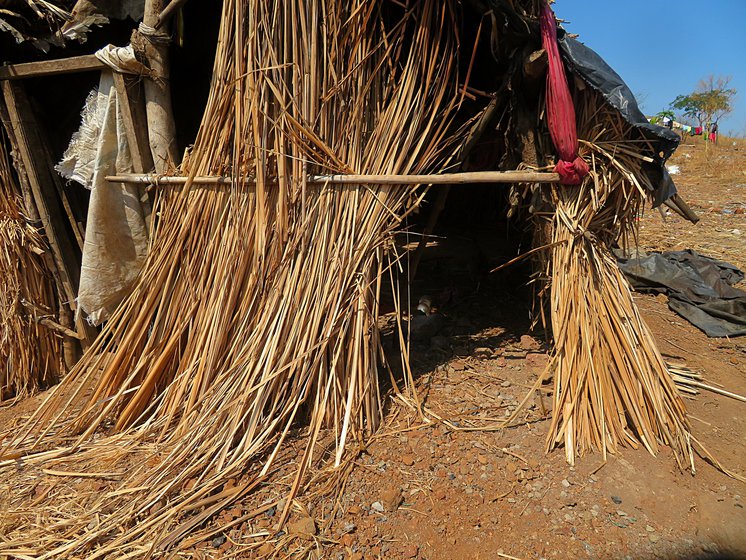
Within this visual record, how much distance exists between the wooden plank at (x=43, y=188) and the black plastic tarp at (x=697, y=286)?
175 inches

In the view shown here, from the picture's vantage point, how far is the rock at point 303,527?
1779 millimetres

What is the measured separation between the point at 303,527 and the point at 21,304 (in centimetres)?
270

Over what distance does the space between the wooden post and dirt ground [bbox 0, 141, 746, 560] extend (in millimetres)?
1798

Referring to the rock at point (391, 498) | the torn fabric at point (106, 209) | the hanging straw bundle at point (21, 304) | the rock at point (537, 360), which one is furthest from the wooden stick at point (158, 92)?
the rock at point (537, 360)

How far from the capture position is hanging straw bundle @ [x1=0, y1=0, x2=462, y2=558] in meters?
2.20

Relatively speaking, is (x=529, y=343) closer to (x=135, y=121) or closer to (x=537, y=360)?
(x=537, y=360)

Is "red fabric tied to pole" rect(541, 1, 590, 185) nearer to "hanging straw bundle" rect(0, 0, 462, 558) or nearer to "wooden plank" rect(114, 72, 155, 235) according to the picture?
"hanging straw bundle" rect(0, 0, 462, 558)

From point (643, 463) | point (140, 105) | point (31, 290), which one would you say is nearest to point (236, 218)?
point (140, 105)

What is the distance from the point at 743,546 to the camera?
1.75 m

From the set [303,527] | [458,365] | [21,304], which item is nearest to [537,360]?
[458,365]

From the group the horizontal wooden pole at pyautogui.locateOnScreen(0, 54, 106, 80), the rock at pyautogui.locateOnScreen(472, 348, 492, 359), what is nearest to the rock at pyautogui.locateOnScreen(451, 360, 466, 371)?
the rock at pyautogui.locateOnScreen(472, 348, 492, 359)

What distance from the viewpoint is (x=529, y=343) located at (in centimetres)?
328

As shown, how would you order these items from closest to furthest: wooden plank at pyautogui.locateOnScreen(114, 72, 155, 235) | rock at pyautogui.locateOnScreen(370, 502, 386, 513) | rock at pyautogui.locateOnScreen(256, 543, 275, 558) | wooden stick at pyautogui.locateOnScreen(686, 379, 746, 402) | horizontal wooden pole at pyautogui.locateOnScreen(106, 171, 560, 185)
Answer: rock at pyautogui.locateOnScreen(256, 543, 275, 558), rock at pyautogui.locateOnScreen(370, 502, 386, 513), horizontal wooden pole at pyautogui.locateOnScreen(106, 171, 560, 185), wooden plank at pyautogui.locateOnScreen(114, 72, 155, 235), wooden stick at pyautogui.locateOnScreen(686, 379, 746, 402)

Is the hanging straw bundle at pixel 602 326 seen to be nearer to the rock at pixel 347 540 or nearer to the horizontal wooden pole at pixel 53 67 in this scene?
the rock at pixel 347 540
